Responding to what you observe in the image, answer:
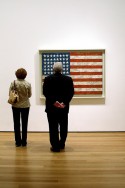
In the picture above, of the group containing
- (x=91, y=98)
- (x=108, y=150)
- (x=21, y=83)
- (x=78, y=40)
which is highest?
(x=78, y=40)

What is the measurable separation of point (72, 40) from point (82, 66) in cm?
60

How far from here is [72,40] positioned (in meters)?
6.75

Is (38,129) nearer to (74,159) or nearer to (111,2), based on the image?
(74,159)

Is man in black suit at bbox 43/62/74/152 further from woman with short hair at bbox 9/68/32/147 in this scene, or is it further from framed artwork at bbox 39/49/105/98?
A: framed artwork at bbox 39/49/105/98

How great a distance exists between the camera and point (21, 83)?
18.1ft

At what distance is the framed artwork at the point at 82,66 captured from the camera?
6.76 metres

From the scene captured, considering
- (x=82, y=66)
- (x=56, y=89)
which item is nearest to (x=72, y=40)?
(x=82, y=66)

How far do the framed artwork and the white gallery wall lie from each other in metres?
0.11

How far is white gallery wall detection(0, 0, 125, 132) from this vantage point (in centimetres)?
668

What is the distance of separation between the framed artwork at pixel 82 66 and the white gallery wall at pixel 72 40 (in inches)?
4.4

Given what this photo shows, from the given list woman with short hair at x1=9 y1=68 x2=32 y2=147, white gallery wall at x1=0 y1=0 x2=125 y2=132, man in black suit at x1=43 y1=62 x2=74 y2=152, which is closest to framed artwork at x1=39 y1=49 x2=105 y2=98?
white gallery wall at x1=0 y1=0 x2=125 y2=132

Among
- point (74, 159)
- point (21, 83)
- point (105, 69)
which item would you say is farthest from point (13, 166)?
point (105, 69)

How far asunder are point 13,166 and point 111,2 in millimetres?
4123

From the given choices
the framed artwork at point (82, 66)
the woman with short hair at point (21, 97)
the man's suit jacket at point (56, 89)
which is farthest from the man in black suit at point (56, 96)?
the framed artwork at point (82, 66)
